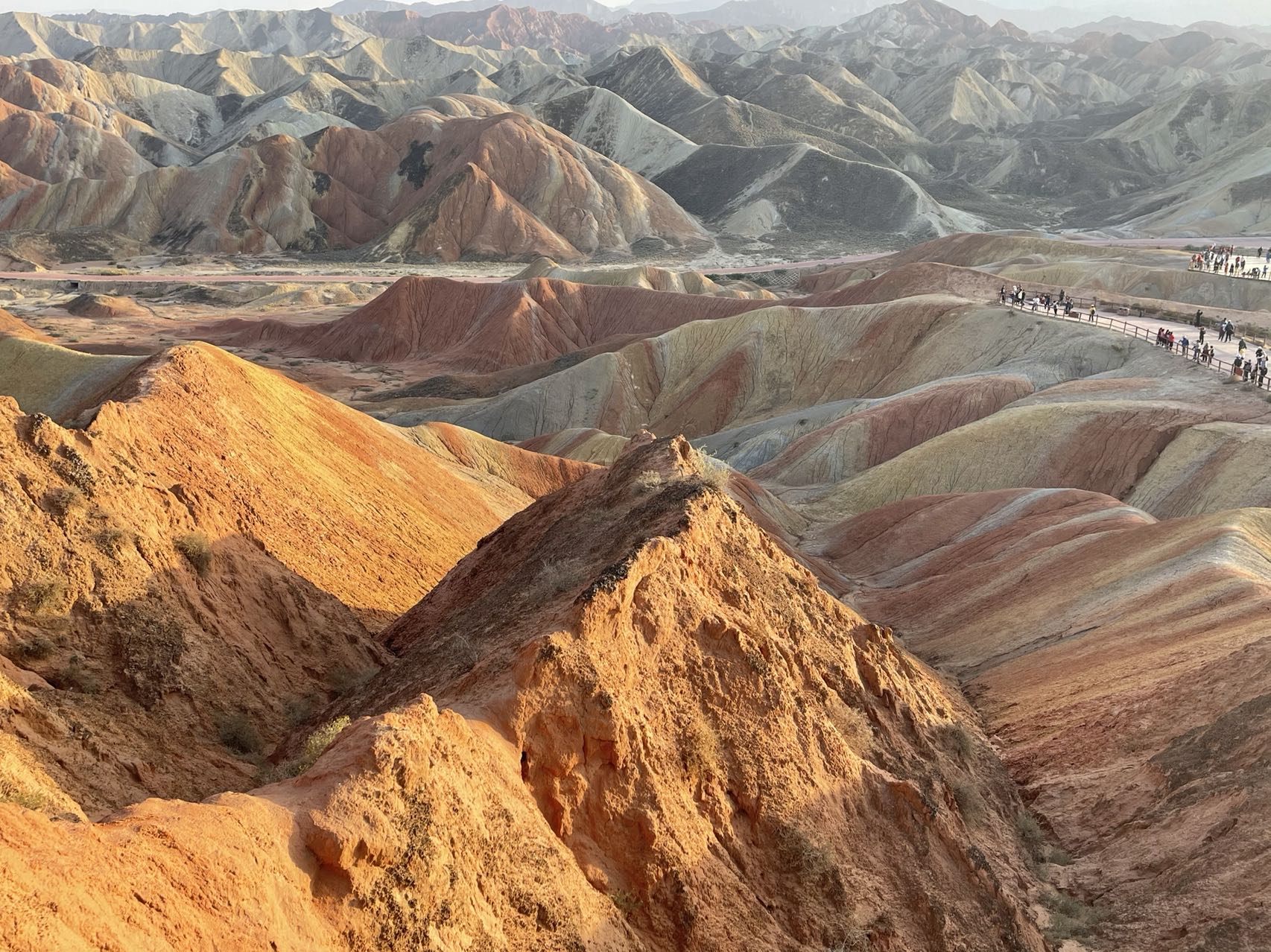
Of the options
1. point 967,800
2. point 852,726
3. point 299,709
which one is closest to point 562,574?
point 852,726

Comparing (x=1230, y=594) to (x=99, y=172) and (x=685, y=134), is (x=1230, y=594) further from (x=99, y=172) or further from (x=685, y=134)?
(x=685, y=134)

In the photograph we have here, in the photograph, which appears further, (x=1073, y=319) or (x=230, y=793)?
(x=1073, y=319)

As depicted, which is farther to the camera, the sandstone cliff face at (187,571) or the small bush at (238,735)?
the small bush at (238,735)

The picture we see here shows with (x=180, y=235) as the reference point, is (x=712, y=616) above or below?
above

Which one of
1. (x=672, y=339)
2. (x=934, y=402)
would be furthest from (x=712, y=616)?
(x=672, y=339)

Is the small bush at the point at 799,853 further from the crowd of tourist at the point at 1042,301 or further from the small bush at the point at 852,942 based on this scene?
the crowd of tourist at the point at 1042,301

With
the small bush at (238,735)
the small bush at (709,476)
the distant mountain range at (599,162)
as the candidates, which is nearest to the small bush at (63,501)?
the small bush at (238,735)

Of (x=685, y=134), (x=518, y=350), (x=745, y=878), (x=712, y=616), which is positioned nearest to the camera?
(x=745, y=878)
